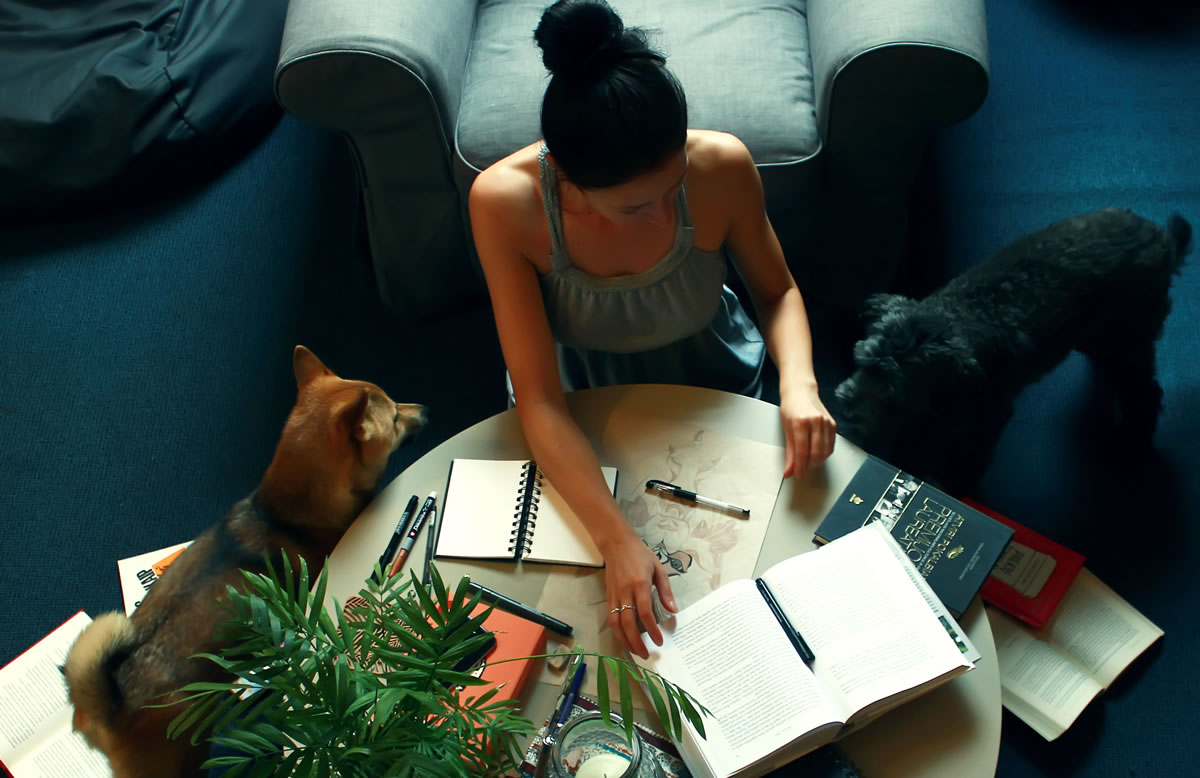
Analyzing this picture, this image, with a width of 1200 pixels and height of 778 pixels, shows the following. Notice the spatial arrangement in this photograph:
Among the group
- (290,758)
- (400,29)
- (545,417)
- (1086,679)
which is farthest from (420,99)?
(1086,679)

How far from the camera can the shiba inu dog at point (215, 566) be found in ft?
4.09

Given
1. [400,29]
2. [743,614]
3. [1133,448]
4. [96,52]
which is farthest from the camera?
[96,52]

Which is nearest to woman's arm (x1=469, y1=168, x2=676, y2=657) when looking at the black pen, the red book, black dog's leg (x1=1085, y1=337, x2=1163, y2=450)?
the black pen

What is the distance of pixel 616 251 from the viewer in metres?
1.25

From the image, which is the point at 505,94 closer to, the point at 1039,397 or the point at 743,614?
the point at 743,614

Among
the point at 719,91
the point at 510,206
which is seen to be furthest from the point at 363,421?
the point at 719,91

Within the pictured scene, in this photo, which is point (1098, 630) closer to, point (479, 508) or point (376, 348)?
point (479, 508)

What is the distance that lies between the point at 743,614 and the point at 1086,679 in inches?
35.8

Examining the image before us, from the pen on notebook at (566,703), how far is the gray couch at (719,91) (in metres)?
1.04

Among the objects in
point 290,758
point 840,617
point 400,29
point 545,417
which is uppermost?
point 400,29

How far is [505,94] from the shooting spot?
5.55 feet

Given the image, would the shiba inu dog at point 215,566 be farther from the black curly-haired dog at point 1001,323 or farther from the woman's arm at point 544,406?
the black curly-haired dog at point 1001,323

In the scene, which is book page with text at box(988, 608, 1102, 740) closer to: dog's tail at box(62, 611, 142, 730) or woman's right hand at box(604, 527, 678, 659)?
woman's right hand at box(604, 527, 678, 659)

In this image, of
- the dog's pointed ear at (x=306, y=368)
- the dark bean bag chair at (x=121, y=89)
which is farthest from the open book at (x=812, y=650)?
the dark bean bag chair at (x=121, y=89)
